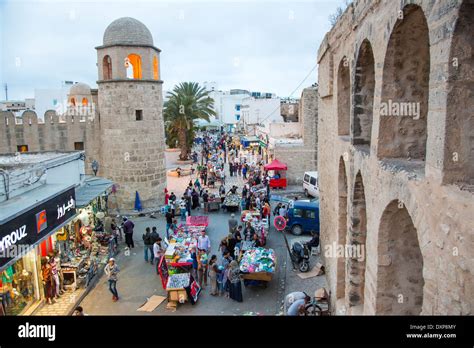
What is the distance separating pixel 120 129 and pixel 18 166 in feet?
27.2

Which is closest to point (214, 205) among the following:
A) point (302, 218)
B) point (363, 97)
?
point (302, 218)

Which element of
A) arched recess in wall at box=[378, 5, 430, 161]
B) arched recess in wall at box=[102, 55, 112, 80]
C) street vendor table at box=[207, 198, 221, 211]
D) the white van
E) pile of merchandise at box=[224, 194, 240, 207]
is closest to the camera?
arched recess in wall at box=[378, 5, 430, 161]

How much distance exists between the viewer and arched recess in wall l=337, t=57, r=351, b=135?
9.41 m

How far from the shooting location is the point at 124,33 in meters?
19.0

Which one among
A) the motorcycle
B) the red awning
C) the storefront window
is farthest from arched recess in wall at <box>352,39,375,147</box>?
the red awning

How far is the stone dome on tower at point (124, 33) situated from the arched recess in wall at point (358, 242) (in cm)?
1521

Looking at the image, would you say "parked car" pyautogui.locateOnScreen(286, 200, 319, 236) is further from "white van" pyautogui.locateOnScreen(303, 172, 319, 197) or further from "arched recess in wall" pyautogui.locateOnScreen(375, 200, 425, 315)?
"arched recess in wall" pyautogui.locateOnScreen(375, 200, 425, 315)

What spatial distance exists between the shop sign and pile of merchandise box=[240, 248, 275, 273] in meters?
4.99

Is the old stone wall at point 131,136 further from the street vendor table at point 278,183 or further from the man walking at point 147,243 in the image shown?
the street vendor table at point 278,183

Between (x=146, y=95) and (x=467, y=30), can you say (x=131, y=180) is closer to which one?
(x=146, y=95)

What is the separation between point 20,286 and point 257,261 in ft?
19.7

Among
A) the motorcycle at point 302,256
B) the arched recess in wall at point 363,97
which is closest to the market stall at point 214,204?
the motorcycle at point 302,256

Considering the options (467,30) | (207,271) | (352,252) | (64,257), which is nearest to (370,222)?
(352,252)

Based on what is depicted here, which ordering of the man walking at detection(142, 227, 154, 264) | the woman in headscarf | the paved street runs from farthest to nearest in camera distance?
the man walking at detection(142, 227, 154, 264), the woman in headscarf, the paved street
